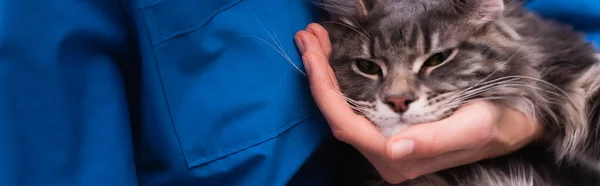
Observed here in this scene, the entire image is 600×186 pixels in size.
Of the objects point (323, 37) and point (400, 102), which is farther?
point (323, 37)

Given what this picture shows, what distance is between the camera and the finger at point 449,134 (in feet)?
2.40

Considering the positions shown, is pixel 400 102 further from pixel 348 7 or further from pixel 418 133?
pixel 348 7

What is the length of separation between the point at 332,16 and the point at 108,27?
0.42 metres

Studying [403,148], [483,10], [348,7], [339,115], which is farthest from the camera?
[348,7]

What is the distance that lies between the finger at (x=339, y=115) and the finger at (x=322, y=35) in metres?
0.06

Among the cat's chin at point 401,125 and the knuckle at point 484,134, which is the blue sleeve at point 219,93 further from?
the knuckle at point 484,134

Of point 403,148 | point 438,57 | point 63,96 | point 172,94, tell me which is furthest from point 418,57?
point 63,96

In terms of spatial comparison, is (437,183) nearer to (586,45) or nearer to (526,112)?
(526,112)

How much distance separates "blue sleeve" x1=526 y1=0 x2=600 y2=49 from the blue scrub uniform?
49 cm

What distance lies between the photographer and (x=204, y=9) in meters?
0.85

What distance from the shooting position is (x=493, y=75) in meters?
0.88

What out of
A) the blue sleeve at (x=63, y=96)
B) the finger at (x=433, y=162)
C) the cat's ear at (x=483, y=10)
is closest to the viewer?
the blue sleeve at (x=63, y=96)

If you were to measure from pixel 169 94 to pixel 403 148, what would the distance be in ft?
1.20

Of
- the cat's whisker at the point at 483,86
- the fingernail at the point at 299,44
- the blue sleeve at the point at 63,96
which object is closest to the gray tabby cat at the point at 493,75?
the cat's whisker at the point at 483,86
